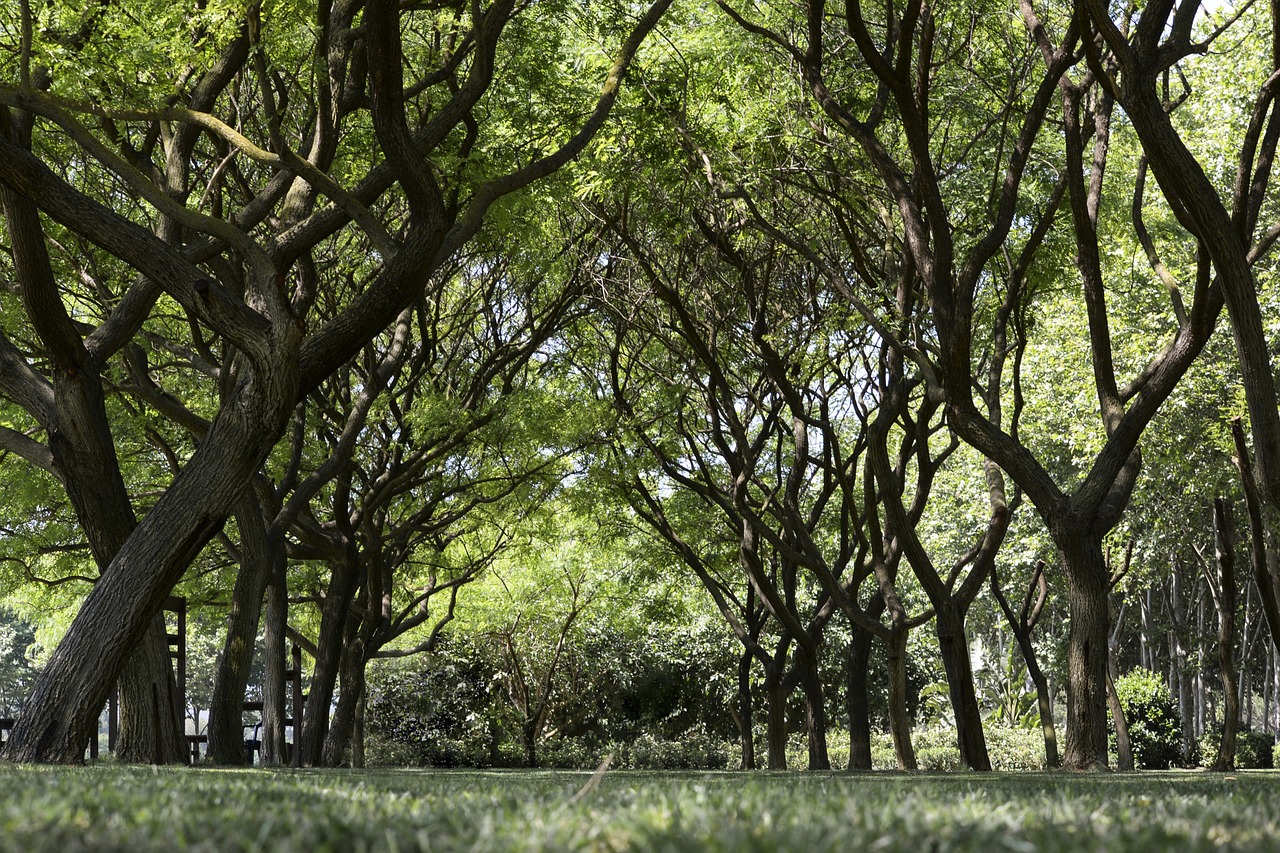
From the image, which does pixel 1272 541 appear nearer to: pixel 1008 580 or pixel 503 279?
pixel 1008 580

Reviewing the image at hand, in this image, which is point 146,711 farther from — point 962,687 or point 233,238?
point 962,687

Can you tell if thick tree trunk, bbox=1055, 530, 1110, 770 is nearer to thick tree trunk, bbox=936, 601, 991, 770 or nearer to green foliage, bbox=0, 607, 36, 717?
thick tree trunk, bbox=936, 601, 991, 770

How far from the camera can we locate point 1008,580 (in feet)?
96.8

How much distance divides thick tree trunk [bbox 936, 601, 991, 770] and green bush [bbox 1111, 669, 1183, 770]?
1368 cm

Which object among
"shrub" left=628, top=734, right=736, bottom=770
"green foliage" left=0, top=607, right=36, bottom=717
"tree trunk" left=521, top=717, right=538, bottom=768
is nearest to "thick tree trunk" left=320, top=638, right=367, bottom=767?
"tree trunk" left=521, top=717, right=538, bottom=768

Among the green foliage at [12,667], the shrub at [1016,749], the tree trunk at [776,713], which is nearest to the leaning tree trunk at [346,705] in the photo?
the tree trunk at [776,713]

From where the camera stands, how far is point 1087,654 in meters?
9.69

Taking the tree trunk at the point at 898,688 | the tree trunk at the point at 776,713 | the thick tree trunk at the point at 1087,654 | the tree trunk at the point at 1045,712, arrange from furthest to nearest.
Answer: the tree trunk at the point at 776,713 < the tree trunk at the point at 1045,712 < the tree trunk at the point at 898,688 < the thick tree trunk at the point at 1087,654

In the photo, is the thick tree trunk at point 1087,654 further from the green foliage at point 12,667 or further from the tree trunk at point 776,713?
the green foliage at point 12,667

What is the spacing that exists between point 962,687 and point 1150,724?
15.7 m

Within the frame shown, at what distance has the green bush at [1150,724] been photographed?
25.1 meters

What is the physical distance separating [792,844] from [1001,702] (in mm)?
44091

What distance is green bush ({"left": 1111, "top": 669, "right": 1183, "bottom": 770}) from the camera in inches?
990

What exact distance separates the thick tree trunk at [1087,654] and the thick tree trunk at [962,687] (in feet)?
9.44
